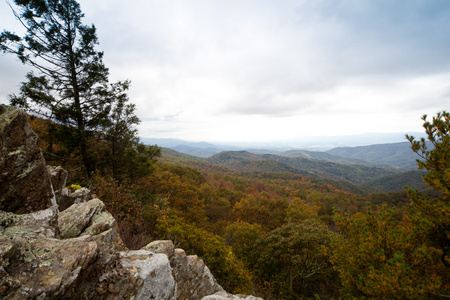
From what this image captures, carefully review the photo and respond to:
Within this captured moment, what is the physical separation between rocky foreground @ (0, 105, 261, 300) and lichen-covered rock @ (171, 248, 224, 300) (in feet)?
6.06

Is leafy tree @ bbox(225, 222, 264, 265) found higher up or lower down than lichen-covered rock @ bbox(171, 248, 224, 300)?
lower down

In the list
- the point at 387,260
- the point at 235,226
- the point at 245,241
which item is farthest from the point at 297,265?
the point at 387,260

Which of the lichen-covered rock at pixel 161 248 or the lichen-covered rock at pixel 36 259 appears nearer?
the lichen-covered rock at pixel 36 259

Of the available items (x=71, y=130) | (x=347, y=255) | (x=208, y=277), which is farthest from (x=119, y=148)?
(x=347, y=255)

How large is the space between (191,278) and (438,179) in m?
9.85

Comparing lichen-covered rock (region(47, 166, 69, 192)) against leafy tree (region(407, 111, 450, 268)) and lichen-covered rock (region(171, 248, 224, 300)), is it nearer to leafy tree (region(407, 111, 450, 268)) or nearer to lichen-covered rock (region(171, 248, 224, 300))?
lichen-covered rock (region(171, 248, 224, 300))

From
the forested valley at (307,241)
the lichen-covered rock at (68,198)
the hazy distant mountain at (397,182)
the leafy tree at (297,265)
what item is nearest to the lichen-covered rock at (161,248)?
the forested valley at (307,241)

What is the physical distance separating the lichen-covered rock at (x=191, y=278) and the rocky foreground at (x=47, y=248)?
1.85 meters

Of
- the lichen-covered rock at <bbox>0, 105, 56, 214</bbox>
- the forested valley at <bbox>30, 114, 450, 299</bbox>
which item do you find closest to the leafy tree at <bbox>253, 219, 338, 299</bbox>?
the forested valley at <bbox>30, 114, 450, 299</bbox>

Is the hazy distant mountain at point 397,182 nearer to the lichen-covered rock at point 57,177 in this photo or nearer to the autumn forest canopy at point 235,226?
the autumn forest canopy at point 235,226

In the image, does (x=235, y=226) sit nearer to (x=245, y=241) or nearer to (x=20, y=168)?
(x=245, y=241)

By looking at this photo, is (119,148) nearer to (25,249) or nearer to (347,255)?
(25,249)

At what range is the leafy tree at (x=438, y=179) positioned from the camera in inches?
205

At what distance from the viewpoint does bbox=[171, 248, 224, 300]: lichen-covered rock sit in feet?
24.1
